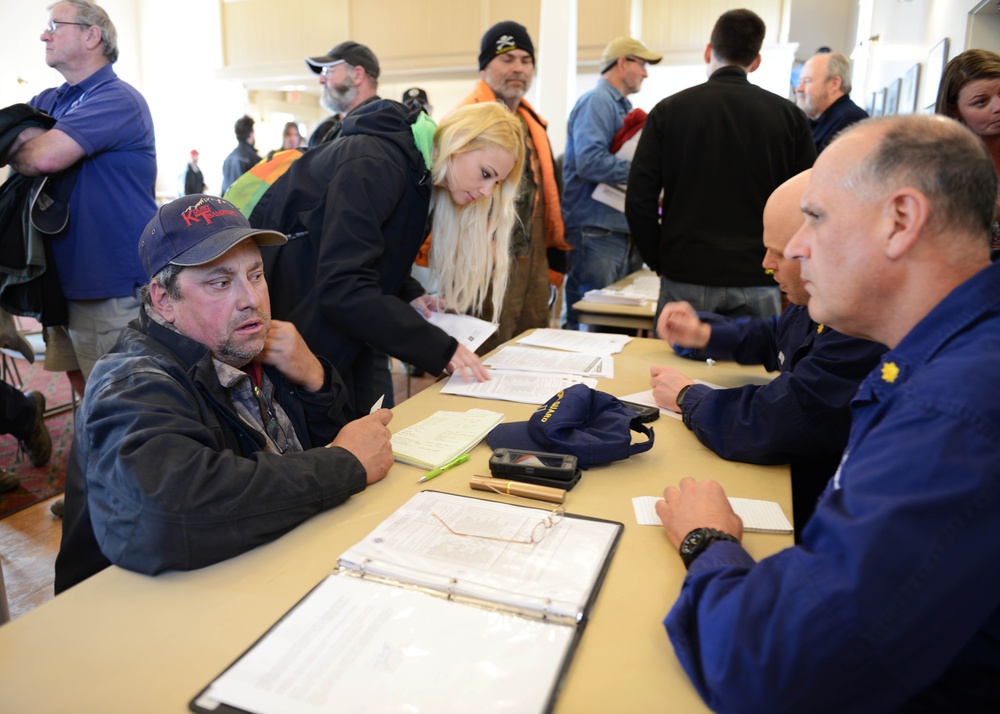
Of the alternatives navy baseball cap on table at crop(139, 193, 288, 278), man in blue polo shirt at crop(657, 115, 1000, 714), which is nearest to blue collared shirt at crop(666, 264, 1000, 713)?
man in blue polo shirt at crop(657, 115, 1000, 714)

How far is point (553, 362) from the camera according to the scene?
7.54 feet

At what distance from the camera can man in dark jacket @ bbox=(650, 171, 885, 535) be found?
148 centimetres

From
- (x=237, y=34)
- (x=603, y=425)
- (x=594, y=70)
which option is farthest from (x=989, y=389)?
(x=237, y=34)

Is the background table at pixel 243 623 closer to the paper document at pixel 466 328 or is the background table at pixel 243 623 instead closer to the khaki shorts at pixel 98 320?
the paper document at pixel 466 328

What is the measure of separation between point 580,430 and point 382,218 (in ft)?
2.92

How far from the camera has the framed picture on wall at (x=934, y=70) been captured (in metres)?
3.75

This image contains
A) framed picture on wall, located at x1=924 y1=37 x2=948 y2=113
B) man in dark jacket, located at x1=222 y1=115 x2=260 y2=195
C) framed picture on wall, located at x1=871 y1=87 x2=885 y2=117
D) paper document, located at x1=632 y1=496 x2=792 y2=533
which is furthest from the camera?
man in dark jacket, located at x1=222 y1=115 x2=260 y2=195

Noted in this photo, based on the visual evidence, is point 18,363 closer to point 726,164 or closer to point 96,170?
point 96,170

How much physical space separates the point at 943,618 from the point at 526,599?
0.49 metres

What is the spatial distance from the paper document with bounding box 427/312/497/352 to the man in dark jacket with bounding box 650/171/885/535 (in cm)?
57

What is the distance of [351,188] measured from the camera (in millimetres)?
1963

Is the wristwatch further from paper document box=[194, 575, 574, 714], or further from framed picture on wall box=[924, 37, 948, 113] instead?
framed picture on wall box=[924, 37, 948, 113]

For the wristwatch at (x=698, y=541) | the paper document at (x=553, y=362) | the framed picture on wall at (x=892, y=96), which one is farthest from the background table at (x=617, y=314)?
the framed picture on wall at (x=892, y=96)

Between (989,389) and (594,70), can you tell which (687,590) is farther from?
(594,70)
